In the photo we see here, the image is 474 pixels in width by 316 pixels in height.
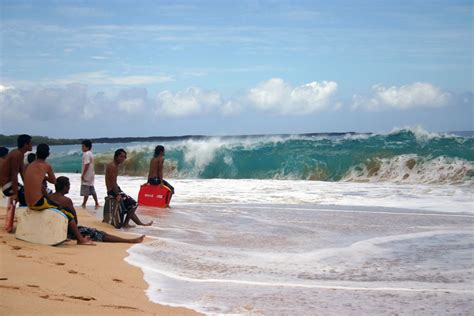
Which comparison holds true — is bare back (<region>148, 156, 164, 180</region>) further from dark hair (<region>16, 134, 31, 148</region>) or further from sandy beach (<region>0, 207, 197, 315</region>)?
sandy beach (<region>0, 207, 197, 315</region>)

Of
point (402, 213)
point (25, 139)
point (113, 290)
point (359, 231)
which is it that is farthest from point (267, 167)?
point (113, 290)

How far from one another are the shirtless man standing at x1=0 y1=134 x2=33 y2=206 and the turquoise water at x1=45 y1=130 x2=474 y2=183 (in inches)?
690

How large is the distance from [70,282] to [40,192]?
2.40 meters

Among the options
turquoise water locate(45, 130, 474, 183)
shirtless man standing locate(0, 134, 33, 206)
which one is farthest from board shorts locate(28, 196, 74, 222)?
turquoise water locate(45, 130, 474, 183)

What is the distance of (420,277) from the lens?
24.7ft

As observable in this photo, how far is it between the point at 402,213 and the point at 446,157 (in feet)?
41.5

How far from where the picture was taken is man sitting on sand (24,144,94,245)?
27.9 feet

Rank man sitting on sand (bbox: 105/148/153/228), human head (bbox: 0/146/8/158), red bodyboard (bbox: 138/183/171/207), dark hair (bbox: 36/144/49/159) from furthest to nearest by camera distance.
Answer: red bodyboard (bbox: 138/183/171/207)
man sitting on sand (bbox: 105/148/153/228)
human head (bbox: 0/146/8/158)
dark hair (bbox: 36/144/49/159)

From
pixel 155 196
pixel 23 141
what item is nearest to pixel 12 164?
pixel 23 141

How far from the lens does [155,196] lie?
47.1ft

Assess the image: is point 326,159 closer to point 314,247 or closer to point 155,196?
point 155,196

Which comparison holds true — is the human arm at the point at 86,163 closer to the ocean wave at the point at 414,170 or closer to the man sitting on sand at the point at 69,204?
the man sitting on sand at the point at 69,204

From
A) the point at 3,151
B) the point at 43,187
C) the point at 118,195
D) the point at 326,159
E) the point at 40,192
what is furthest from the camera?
the point at 326,159

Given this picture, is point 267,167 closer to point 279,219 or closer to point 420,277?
point 279,219
